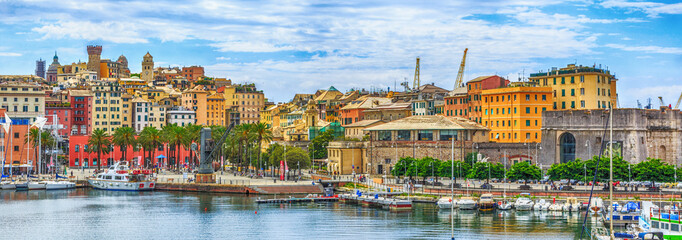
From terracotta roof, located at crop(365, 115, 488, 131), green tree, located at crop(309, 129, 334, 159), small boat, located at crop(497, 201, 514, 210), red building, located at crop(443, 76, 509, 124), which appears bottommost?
small boat, located at crop(497, 201, 514, 210)

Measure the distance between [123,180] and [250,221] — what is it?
4821cm

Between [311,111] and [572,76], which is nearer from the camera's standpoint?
[572,76]

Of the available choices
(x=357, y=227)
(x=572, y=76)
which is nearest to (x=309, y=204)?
(x=357, y=227)

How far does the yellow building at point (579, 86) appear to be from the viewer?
121 metres

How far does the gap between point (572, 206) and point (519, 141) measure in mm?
37569

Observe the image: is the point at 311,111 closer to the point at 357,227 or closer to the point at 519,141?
the point at 519,141

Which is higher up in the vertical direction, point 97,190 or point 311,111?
point 311,111

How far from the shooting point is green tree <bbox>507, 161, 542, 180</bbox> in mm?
98688

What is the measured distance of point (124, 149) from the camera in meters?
150

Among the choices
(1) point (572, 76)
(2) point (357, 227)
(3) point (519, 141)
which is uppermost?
(1) point (572, 76)

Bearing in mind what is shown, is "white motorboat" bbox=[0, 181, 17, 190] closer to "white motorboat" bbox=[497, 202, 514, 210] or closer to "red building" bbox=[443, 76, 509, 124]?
"red building" bbox=[443, 76, 509, 124]

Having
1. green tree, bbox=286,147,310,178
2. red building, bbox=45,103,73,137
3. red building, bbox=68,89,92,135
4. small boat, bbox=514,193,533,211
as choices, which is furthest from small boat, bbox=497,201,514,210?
red building, bbox=68,89,92,135

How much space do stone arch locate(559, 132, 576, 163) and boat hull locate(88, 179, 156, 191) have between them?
57.6 meters

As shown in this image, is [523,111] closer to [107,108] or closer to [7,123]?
[7,123]
